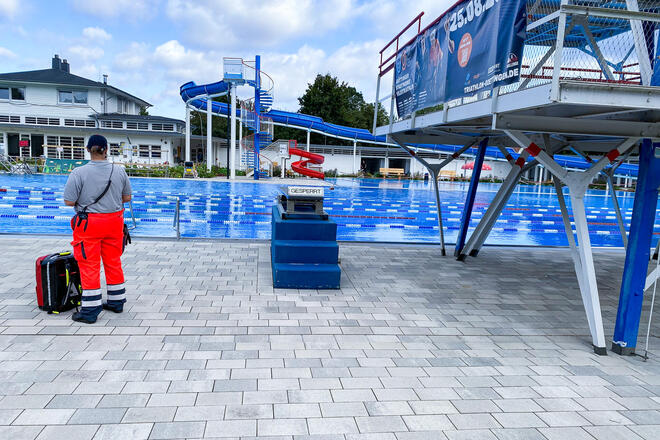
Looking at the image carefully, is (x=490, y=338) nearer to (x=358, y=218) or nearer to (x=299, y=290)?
(x=299, y=290)

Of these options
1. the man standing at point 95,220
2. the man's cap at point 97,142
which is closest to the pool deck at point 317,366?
the man standing at point 95,220

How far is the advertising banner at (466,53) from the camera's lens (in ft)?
14.6

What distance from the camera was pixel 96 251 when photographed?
462 cm

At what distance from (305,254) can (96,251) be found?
9.49 ft

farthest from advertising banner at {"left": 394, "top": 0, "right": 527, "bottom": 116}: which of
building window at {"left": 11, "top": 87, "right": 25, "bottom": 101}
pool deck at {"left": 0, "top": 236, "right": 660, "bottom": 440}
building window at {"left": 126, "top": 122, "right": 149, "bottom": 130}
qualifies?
building window at {"left": 11, "top": 87, "right": 25, "bottom": 101}

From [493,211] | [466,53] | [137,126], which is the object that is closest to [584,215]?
[466,53]

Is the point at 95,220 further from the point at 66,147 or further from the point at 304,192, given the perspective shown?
the point at 66,147

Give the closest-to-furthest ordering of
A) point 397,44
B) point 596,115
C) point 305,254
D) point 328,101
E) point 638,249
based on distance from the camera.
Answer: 1. point 638,249
2. point 596,115
3. point 305,254
4. point 397,44
5. point 328,101

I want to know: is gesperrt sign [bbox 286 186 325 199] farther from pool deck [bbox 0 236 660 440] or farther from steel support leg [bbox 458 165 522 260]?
steel support leg [bbox 458 165 522 260]

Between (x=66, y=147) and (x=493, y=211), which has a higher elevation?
(x=66, y=147)

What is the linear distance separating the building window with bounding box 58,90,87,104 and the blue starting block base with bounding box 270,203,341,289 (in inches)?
1675

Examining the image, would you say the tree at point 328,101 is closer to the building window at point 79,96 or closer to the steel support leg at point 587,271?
the building window at point 79,96

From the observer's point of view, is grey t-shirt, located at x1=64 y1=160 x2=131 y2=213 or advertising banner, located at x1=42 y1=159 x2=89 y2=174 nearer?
grey t-shirt, located at x1=64 y1=160 x2=131 y2=213

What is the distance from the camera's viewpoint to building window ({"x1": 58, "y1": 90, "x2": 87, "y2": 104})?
40.7 metres
